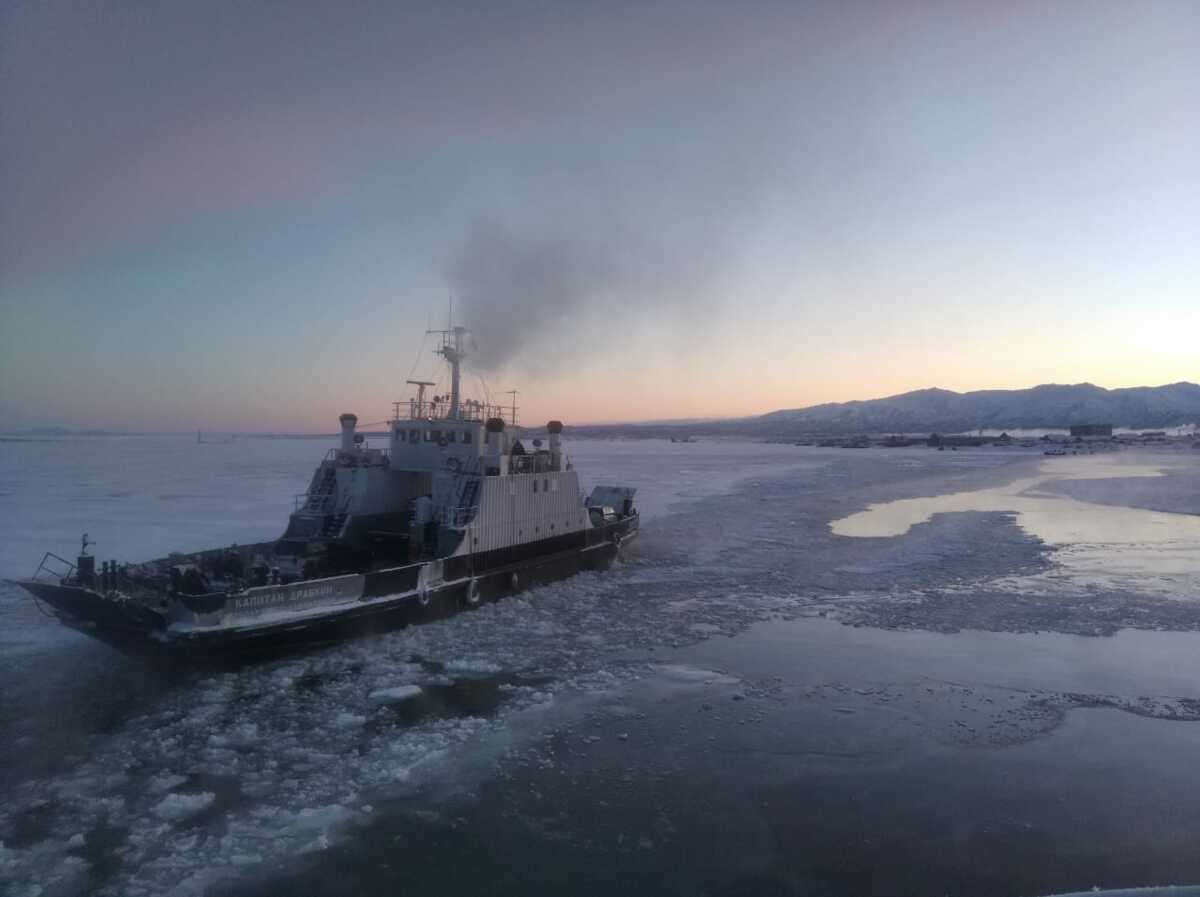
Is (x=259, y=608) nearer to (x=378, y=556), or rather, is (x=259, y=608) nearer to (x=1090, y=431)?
(x=378, y=556)

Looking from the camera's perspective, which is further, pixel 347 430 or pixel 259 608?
pixel 347 430

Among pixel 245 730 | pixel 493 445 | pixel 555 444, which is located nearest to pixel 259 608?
pixel 245 730

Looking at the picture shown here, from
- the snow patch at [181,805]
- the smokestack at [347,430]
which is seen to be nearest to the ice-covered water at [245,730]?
the snow patch at [181,805]

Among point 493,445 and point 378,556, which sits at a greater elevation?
point 493,445

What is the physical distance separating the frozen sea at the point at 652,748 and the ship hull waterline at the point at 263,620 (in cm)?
44

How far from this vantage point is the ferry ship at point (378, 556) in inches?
447

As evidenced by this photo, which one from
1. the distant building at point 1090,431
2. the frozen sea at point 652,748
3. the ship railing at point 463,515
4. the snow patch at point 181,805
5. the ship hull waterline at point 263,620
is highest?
the distant building at point 1090,431

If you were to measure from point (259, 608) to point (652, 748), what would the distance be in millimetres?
6801

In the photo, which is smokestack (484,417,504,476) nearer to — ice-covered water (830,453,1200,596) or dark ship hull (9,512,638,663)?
dark ship hull (9,512,638,663)

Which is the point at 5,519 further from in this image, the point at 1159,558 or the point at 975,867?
the point at 1159,558

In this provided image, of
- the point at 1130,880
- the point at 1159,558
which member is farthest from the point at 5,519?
the point at 1159,558

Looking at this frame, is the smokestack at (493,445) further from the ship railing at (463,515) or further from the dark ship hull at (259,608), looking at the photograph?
the dark ship hull at (259,608)

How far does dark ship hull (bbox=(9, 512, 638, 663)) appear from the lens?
10992 millimetres

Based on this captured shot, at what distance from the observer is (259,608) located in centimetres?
1183
